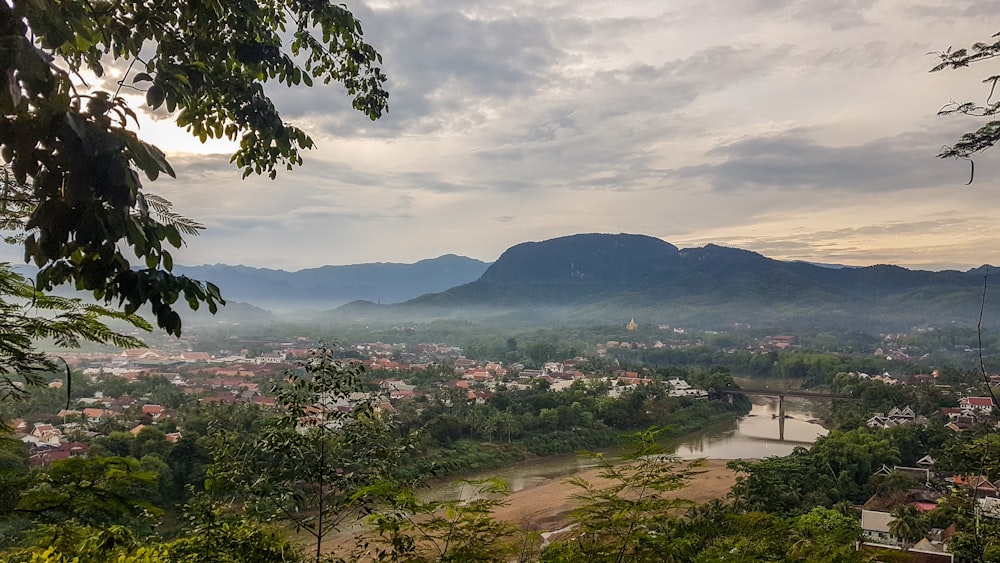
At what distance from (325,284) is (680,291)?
12119 cm

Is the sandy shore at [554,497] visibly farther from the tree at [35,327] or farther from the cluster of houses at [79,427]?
the tree at [35,327]

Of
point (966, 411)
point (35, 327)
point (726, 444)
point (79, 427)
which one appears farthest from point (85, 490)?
point (966, 411)

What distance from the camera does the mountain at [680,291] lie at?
83.5 metres

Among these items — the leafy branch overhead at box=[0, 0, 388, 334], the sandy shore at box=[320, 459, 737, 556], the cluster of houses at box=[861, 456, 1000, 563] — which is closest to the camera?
the leafy branch overhead at box=[0, 0, 388, 334]

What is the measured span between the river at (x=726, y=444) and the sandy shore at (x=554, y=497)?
2.12 ft

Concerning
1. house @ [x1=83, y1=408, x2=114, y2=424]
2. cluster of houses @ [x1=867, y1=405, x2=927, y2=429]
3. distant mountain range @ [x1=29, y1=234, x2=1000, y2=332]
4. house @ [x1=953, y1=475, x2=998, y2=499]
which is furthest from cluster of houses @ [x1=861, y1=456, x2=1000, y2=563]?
distant mountain range @ [x1=29, y1=234, x2=1000, y2=332]

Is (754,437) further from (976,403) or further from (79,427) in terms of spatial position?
(79,427)

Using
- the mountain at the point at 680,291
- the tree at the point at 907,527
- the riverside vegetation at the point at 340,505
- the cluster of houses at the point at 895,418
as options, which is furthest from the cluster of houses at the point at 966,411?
the mountain at the point at 680,291

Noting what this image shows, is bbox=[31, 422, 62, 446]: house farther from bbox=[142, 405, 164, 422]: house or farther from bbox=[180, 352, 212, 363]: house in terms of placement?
bbox=[180, 352, 212, 363]: house

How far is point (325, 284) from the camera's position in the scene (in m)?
186

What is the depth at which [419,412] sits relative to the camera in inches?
820

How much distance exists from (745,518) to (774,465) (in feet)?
→ 27.8

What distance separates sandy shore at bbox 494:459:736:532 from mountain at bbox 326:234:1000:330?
232 ft

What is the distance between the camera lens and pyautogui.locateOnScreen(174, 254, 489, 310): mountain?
162 m
